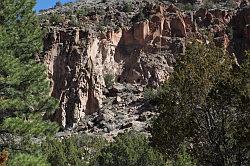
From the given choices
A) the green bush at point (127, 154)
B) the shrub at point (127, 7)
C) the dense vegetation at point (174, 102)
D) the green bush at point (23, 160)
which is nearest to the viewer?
the green bush at point (23, 160)

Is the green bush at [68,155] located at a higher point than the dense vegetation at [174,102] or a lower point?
lower

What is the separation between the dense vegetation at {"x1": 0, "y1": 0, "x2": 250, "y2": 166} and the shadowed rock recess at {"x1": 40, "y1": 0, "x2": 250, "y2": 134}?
54.3 m

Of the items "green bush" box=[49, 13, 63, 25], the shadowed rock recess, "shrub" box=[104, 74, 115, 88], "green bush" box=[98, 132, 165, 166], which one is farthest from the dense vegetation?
"green bush" box=[49, 13, 63, 25]

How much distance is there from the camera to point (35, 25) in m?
23.5

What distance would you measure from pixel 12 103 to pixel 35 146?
7.32 ft

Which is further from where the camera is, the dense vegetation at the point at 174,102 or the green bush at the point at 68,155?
the green bush at the point at 68,155

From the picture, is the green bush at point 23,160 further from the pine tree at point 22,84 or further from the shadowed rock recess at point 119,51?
the shadowed rock recess at point 119,51

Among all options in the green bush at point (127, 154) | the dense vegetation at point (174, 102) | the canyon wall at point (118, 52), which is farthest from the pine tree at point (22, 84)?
the canyon wall at point (118, 52)

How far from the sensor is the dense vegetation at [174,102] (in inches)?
782

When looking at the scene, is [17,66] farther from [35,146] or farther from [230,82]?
[230,82]

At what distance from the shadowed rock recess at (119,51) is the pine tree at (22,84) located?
178 feet

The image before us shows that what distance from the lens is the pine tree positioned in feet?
65.3

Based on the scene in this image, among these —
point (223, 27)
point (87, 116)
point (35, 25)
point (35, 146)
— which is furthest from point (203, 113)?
point (223, 27)

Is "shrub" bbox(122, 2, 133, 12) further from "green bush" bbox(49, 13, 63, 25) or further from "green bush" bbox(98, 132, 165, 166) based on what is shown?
"green bush" bbox(98, 132, 165, 166)
